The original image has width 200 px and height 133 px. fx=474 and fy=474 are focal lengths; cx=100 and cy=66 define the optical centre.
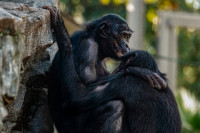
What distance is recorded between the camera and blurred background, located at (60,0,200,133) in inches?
354

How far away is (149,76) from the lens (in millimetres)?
4316

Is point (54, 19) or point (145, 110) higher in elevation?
point (54, 19)

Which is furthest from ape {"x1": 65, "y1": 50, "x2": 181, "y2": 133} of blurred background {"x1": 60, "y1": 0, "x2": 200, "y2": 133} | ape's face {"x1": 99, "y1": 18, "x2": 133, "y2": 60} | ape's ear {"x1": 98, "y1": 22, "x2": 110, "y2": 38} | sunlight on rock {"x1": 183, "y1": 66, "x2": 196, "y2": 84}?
sunlight on rock {"x1": 183, "y1": 66, "x2": 196, "y2": 84}

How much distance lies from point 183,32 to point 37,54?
14.7 meters

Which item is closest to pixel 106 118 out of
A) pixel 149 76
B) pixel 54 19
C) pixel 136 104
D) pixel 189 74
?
pixel 136 104

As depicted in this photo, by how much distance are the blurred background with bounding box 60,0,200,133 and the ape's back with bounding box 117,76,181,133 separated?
253cm

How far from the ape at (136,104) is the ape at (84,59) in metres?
0.06

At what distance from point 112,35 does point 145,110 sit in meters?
1.11

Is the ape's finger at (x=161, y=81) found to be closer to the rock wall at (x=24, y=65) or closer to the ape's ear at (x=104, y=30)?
the ape's ear at (x=104, y=30)

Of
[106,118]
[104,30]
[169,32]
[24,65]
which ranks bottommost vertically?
[169,32]

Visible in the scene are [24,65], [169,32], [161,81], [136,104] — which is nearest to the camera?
[24,65]

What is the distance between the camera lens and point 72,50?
458 cm

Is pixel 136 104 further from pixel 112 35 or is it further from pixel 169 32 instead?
pixel 169 32

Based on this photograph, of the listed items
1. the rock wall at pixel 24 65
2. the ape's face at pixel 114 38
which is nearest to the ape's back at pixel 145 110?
the ape's face at pixel 114 38
